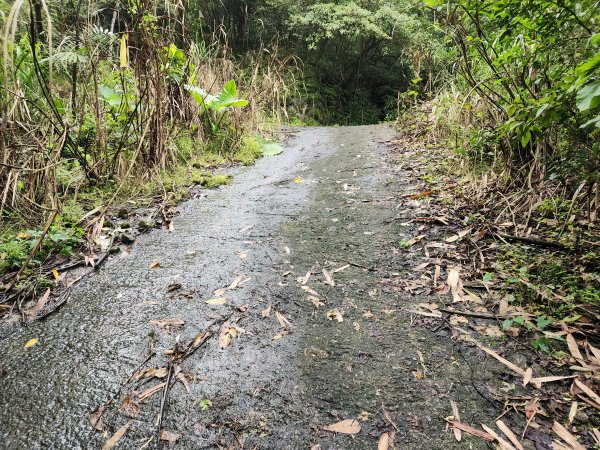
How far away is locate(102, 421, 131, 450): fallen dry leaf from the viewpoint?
1.07 meters

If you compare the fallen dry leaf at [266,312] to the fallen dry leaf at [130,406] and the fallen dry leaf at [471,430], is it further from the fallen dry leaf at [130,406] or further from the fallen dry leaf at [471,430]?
the fallen dry leaf at [471,430]

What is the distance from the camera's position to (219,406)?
1203 mm

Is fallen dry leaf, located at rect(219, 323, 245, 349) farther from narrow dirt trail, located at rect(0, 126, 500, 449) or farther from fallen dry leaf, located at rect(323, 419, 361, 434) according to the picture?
fallen dry leaf, located at rect(323, 419, 361, 434)

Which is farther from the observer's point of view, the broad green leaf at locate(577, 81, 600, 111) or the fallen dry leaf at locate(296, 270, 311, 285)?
the fallen dry leaf at locate(296, 270, 311, 285)

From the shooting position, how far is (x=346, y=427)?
3.70 ft

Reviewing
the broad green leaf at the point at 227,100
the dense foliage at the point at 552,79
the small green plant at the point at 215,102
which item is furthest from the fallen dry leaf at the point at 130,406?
the broad green leaf at the point at 227,100

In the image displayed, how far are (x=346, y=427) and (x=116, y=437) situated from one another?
741mm

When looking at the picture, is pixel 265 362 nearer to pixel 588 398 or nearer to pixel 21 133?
pixel 588 398

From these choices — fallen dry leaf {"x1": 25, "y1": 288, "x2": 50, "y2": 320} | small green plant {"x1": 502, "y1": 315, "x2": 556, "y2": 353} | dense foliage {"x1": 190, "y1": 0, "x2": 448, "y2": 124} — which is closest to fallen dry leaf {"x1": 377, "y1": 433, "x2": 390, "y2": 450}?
small green plant {"x1": 502, "y1": 315, "x2": 556, "y2": 353}

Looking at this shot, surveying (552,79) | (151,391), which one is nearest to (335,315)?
(151,391)

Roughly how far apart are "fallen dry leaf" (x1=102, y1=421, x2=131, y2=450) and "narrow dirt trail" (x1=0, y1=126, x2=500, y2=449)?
2 cm

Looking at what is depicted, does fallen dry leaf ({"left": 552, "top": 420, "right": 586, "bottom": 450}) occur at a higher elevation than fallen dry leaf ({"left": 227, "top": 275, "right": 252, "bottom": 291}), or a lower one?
lower

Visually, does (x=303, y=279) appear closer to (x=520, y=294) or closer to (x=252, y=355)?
(x=252, y=355)

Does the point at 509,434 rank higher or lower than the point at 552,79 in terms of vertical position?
lower
